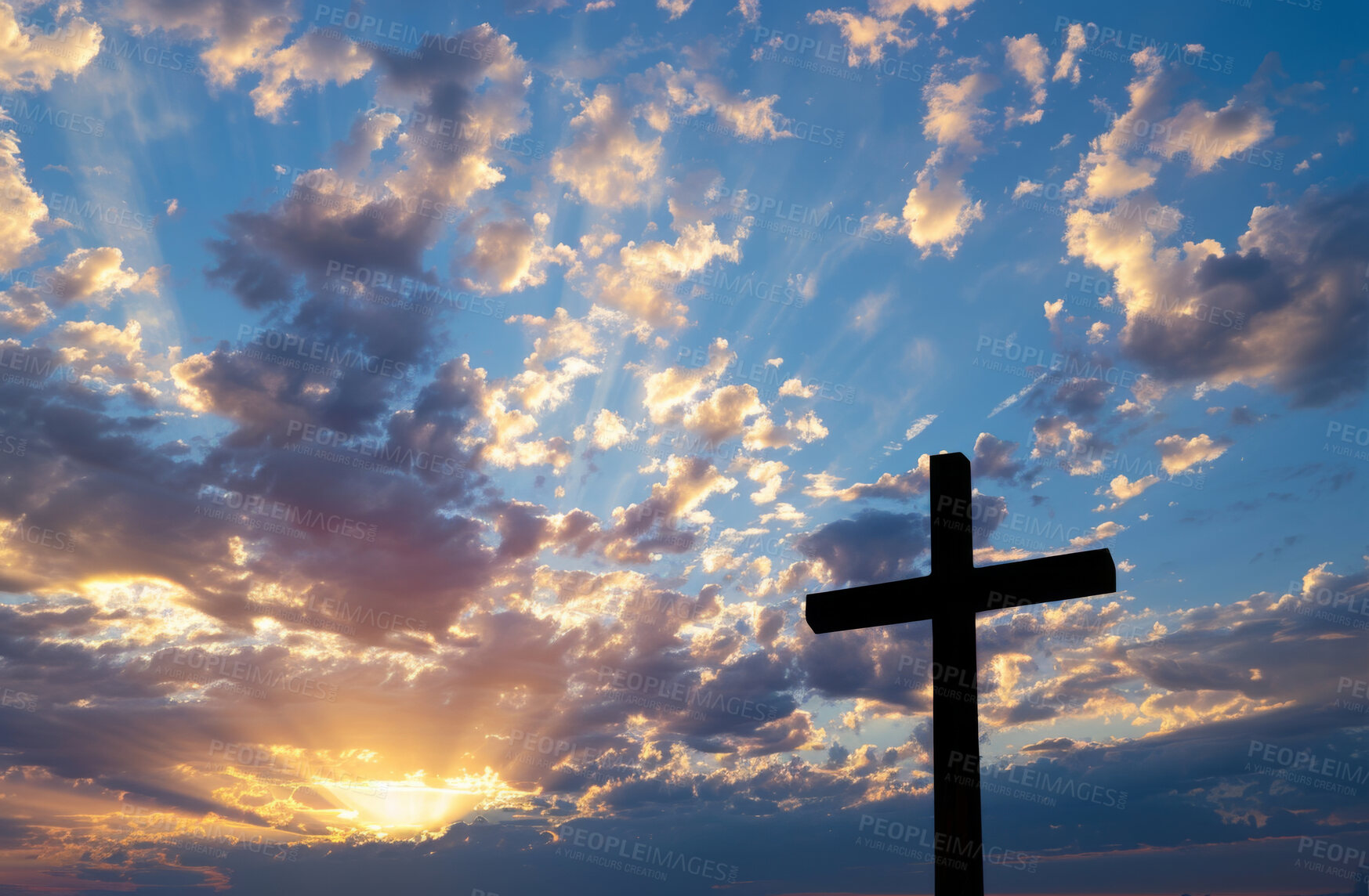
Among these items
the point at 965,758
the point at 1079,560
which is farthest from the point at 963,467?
the point at 965,758

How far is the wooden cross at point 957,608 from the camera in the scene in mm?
6555

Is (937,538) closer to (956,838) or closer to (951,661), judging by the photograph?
(951,661)

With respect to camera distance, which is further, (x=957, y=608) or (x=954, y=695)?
(x=957, y=608)

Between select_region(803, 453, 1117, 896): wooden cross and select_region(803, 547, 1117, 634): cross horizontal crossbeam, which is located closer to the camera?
select_region(803, 453, 1117, 896): wooden cross

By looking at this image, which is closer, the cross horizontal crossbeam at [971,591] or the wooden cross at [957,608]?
the wooden cross at [957,608]

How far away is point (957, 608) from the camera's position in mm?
7453

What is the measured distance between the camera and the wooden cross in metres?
6.55

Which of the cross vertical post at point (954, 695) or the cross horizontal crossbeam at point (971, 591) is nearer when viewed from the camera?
the cross vertical post at point (954, 695)

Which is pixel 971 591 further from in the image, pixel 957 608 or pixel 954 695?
pixel 954 695

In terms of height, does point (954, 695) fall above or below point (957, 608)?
below

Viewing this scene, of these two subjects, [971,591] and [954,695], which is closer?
[954,695]

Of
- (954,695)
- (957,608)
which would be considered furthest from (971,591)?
(954,695)

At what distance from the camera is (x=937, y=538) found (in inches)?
301

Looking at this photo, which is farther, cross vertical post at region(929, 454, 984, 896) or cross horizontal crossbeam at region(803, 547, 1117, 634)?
cross horizontal crossbeam at region(803, 547, 1117, 634)
